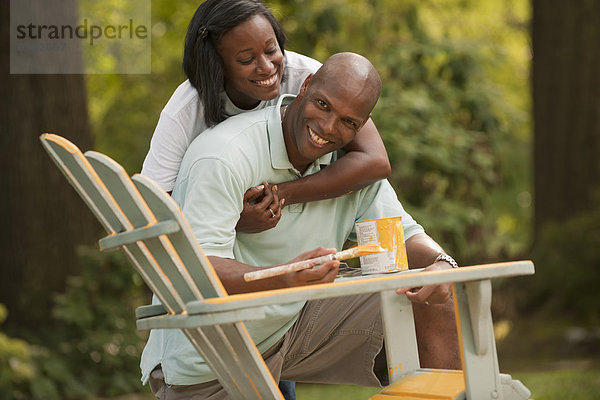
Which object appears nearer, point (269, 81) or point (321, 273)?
point (321, 273)

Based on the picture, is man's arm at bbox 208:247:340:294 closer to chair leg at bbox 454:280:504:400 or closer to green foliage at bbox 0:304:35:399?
chair leg at bbox 454:280:504:400

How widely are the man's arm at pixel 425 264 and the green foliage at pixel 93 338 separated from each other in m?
4.24

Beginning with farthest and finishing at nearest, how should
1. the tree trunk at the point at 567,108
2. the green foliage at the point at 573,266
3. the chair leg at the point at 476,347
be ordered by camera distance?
the tree trunk at the point at 567,108 → the green foliage at the point at 573,266 → the chair leg at the point at 476,347

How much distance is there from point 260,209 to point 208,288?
629 millimetres

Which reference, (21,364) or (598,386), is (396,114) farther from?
(21,364)

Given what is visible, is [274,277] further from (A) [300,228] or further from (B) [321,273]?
(A) [300,228]

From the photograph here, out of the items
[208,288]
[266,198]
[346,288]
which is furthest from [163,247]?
[266,198]

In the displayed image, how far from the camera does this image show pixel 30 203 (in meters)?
7.19

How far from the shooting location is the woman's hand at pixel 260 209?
9.27 ft

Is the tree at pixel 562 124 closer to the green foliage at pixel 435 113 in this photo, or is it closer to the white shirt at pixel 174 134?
the green foliage at pixel 435 113

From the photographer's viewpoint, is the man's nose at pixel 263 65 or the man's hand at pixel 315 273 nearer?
the man's hand at pixel 315 273

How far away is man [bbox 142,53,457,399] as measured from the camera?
2.75m

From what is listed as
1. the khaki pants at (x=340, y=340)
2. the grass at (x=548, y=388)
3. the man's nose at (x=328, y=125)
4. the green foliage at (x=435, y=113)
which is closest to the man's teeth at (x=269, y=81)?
the man's nose at (x=328, y=125)

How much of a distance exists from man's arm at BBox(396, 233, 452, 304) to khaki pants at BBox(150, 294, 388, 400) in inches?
7.8
